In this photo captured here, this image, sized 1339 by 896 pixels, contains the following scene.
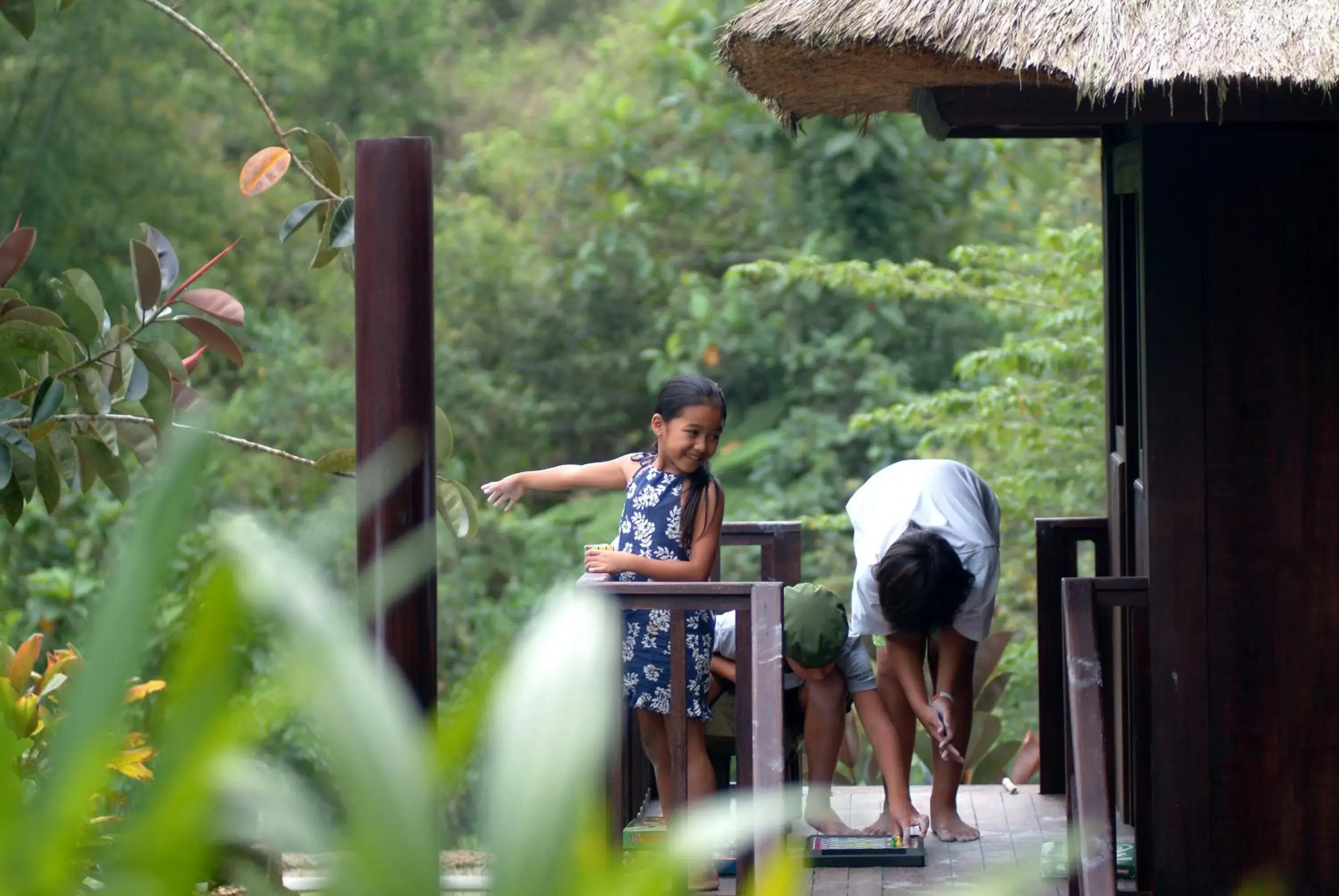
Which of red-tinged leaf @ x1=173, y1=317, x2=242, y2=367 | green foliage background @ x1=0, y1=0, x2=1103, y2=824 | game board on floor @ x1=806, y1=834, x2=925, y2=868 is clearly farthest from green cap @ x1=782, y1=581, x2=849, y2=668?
green foliage background @ x1=0, y1=0, x2=1103, y2=824

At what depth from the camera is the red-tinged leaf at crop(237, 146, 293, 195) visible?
3.60 metres

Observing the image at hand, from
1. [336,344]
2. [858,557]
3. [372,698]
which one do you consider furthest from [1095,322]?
[372,698]

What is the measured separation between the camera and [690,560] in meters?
4.39

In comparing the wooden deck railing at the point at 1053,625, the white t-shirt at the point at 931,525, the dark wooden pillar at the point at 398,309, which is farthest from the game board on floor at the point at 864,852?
the dark wooden pillar at the point at 398,309

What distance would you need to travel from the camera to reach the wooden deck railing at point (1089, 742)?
3.52 meters

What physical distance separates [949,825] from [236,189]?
9.03 metres

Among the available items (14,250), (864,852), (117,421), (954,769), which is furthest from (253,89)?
(954,769)

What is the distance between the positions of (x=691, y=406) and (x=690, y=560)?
0.41 metres

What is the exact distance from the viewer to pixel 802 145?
11.4 meters

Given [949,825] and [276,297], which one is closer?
[949,825]

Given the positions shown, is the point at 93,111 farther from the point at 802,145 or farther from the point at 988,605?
the point at 988,605

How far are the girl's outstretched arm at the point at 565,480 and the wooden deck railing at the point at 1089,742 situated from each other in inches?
52.9

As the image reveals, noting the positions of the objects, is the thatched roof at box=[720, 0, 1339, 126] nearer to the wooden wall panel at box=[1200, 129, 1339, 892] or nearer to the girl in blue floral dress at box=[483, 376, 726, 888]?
the wooden wall panel at box=[1200, 129, 1339, 892]

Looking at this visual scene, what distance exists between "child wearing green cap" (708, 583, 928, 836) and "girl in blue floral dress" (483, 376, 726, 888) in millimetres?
168
